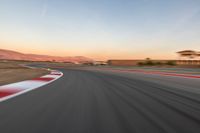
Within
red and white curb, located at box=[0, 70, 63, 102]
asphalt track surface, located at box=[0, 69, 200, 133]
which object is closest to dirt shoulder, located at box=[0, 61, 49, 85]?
red and white curb, located at box=[0, 70, 63, 102]

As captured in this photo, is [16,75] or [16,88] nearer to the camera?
[16,88]

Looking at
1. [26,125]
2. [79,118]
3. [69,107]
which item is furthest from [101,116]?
[26,125]

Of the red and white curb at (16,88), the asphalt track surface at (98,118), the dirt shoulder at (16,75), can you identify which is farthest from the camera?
the dirt shoulder at (16,75)

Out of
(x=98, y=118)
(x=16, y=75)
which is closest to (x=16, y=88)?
(x=98, y=118)

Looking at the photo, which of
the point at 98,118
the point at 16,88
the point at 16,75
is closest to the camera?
the point at 98,118

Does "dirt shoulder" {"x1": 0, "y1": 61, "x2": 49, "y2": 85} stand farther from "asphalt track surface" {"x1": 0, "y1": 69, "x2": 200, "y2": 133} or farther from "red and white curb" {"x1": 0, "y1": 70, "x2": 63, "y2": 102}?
"asphalt track surface" {"x1": 0, "y1": 69, "x2": 200, "y2": 133}

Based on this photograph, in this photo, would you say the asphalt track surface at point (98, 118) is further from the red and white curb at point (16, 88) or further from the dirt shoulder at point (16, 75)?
the dirt shoulder at point (16, 75)

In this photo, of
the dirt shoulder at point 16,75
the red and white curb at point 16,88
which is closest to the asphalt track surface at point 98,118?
the red and white curb at point 16,88

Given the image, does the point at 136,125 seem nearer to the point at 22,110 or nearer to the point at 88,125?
the point at 88,125

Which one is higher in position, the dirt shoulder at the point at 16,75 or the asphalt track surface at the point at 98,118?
the asphalt track surface at the point at 98,118

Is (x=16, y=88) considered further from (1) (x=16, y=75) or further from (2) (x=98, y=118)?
(1) (x=16, y=75)

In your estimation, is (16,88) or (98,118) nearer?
(98,118)

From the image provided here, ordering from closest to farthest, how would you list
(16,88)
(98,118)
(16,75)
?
1. (98,118)
2. (16,88)
3. (16,75)

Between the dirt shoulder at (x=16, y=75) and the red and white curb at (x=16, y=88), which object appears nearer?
the red and white curb at (x=16, y=88)
